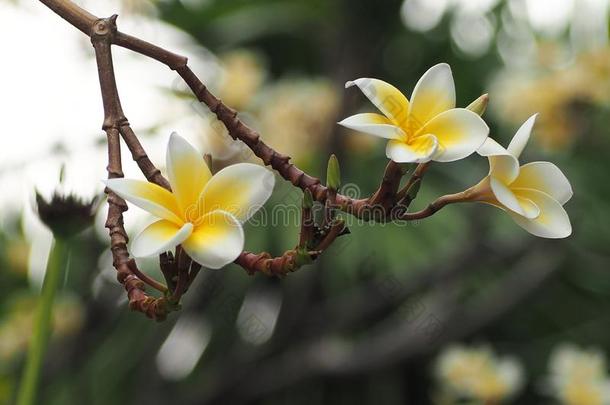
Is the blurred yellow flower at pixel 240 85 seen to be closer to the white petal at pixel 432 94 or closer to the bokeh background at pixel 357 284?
the bokeh background at pixel 357 284

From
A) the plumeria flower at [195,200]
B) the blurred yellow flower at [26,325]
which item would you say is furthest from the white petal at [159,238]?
the blurred yellow flower at [26,325]

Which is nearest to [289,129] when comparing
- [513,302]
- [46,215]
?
[513,302]

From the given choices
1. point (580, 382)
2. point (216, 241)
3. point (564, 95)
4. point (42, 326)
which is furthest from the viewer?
point (564, 95)

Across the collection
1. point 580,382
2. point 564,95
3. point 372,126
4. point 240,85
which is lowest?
point 580,382

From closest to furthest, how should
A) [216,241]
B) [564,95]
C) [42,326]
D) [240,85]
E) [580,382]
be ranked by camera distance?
1. [216,241]
2. [42,326]
3. [580,382]
4. [564,95]
5. [240,85]

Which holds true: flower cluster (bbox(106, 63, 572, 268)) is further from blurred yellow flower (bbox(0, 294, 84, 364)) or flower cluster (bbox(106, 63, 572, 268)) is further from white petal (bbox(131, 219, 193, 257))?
blurred yellow flower (bbox(0, 294, 84, 364))

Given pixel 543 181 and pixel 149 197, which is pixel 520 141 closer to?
pixel 543 181

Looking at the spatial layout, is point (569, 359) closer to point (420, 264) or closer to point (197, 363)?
point (420, 264)

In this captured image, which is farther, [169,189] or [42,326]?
[42,326]

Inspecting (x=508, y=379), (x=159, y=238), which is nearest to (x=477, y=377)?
(x=508, y=379)
